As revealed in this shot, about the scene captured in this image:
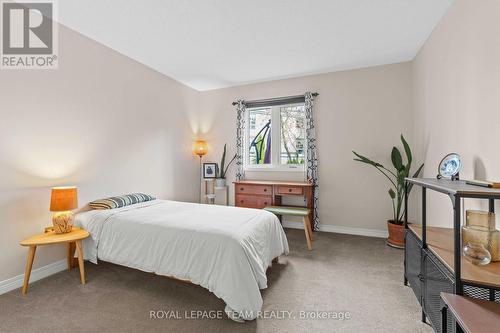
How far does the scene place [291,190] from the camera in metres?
3.62

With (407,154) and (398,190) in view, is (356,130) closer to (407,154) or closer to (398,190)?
(407,154)

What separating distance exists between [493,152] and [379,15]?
1700 mm

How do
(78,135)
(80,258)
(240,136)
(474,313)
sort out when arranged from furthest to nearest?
(240,136), (78,135), (80,258), (474,313)

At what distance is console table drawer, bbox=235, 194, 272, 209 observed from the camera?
379 centimetres

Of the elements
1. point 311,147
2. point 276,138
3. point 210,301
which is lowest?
point 210,301

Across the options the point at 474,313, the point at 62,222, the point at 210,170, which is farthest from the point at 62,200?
the point at 474,313

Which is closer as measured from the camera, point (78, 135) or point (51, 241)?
point (51, 241)

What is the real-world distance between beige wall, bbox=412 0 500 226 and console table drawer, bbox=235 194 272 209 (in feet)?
7.24

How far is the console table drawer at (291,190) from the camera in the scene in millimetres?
3561

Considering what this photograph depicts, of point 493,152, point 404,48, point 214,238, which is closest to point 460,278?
point 493,152

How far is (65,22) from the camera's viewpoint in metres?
2.43

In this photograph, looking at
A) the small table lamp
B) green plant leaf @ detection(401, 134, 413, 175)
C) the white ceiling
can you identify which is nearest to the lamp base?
the small table lamp

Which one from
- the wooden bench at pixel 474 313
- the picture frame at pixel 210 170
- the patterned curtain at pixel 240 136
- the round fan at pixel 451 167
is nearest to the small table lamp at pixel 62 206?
the picture frame at pixel 210 170

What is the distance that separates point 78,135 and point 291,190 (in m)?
2.98
